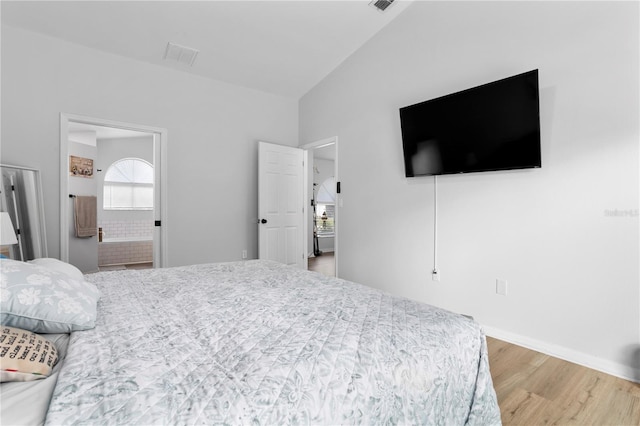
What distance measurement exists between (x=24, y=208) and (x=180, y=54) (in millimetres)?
2201

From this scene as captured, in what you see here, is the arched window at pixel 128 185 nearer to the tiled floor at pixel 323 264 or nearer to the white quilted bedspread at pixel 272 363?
the tiled floor at pixel 323 264

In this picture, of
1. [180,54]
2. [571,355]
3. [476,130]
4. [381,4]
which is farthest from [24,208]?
Answer: [571,355]

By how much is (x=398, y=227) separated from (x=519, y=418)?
2055 mm

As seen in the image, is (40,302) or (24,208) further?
(24,208)

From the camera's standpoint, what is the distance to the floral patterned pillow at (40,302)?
100cm

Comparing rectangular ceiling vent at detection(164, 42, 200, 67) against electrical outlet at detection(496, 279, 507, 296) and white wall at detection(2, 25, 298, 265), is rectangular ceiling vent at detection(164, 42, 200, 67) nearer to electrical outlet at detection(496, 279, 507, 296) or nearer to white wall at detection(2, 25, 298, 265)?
white wall at detection(2, 25, 298, 265)

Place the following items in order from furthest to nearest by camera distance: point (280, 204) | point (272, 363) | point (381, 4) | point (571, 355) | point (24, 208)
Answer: point (280, 204) < point (381, 4) < point (24, 208) < point (571, 355) < point (272, 363)

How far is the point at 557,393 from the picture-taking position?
188cm

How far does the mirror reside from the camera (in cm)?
285

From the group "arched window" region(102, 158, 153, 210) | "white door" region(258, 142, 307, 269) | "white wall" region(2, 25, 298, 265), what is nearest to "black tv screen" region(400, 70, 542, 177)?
"white door" region(258, 142, 307, 269)

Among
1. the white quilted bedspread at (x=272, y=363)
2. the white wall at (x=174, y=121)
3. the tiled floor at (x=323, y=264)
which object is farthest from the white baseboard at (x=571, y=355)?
the white wall at (x=174, y=121)

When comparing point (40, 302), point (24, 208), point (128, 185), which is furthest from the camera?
point (128, 185)

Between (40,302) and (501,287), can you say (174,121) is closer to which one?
(40,302)

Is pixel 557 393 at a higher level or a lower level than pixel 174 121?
lower
